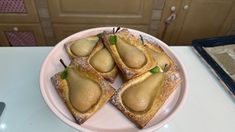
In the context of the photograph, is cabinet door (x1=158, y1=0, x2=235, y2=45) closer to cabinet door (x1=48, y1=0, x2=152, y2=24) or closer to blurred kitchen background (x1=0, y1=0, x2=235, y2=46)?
blurred kitchen background (x1=0, y1=0, x2=235, y2=46)

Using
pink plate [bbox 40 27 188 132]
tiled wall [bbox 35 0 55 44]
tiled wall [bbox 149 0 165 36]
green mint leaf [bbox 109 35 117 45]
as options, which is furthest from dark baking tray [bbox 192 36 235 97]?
tiled wall [bbox 35 0 55 44]

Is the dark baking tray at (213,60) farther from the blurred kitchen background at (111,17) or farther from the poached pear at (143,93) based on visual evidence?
the blurred kitchen background at (111,17)

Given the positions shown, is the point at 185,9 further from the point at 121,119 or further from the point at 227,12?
the point at 121,119

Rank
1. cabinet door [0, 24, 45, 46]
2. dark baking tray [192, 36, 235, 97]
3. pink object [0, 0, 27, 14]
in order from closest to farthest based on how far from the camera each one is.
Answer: dark baking tray [192, 36, 235, 97] < pink object [0, 0, 27, 14] < cabinet door [0, 24, 45, 46]

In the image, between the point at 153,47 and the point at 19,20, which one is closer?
the point at 153,47

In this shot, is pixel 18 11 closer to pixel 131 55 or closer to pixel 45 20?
pixel 45 20

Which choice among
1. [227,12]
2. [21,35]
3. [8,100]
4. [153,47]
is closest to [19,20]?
[21,35]
